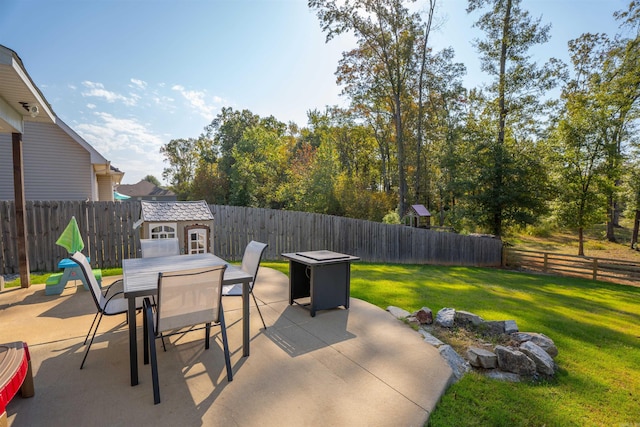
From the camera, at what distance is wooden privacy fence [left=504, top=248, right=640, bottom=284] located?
9.59 metres

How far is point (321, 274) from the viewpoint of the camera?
3.87 meters

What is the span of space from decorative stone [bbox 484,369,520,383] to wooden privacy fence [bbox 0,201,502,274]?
7.30 m

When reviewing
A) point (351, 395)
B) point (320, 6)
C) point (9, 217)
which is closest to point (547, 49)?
point (320, 6)

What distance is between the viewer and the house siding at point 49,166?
902 centimetres

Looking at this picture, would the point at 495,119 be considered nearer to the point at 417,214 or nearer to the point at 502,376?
the point at 417,214

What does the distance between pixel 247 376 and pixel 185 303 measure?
79 centimetres

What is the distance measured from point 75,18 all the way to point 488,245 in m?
14.4

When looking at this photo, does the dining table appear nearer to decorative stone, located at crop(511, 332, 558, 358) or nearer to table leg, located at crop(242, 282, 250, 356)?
table leg, located at crop(242, 282, 250, 356)

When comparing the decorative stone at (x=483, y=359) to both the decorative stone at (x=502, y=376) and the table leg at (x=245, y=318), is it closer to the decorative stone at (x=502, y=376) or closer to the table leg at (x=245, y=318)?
the decorative stone at (x=502, y=376)

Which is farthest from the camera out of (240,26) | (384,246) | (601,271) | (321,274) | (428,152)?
(428,152)

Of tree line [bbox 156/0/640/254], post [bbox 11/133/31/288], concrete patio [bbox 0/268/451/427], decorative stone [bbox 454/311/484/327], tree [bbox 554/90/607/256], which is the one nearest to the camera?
concrete patio [bbox 0/268/451/427]

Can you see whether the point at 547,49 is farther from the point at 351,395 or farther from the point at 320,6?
the point at 351,395

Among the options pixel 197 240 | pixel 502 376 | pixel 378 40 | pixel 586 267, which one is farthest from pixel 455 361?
pixel 378 40

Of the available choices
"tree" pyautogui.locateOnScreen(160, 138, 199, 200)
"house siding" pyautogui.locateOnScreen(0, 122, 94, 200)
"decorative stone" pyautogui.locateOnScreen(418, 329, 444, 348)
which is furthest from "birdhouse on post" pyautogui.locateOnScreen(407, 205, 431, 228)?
"tree" pyautogui.locateOnScreen(160, 138, 199, 200)
